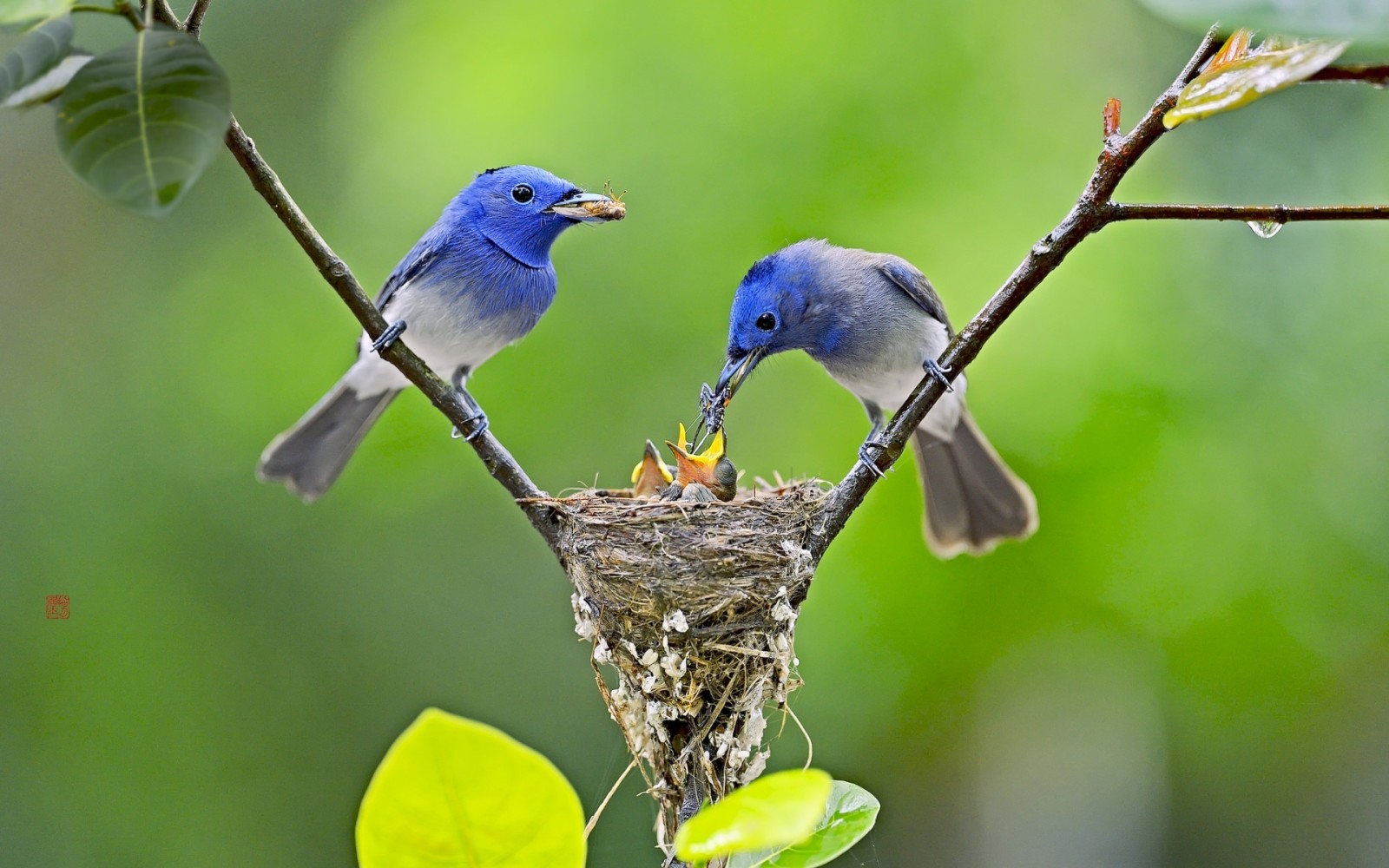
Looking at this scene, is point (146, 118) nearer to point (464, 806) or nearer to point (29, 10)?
point (29, 10)

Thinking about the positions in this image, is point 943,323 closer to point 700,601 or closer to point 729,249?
point 729,249

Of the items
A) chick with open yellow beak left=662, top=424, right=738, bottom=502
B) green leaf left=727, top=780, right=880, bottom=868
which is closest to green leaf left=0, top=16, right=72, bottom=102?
green leaf left=727, top=780, right=880, bottom=868

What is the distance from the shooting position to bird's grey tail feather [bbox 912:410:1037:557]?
281 cm

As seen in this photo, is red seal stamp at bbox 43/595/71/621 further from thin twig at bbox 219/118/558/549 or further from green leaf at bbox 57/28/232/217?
green leaf at bbox 57/28/232/217

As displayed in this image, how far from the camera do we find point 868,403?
301 cm

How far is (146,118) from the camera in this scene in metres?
0.88

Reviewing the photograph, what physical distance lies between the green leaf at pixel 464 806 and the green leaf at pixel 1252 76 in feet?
2.27

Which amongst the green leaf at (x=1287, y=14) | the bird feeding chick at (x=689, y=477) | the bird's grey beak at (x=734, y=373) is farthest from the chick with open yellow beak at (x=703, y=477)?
the green leaf at (x=1287, y=14)

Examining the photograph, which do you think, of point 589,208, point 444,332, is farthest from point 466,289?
point 589,208

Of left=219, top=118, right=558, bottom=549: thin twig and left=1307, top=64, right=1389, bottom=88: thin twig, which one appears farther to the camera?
left=219, top=118, right=558, bottom=549: thin twig

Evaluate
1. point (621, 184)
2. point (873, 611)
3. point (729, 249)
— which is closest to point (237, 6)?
point (621, 184)

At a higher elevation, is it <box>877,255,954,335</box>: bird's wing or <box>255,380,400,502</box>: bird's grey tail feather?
<box>877,255,954,335</box>: bird's wing

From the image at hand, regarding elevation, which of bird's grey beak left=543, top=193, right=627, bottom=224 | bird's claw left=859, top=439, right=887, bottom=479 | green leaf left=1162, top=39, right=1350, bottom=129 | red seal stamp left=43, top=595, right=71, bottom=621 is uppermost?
bird's grey beak left=543, top=193, right=627, bottom=224

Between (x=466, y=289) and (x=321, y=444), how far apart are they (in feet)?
1.78
